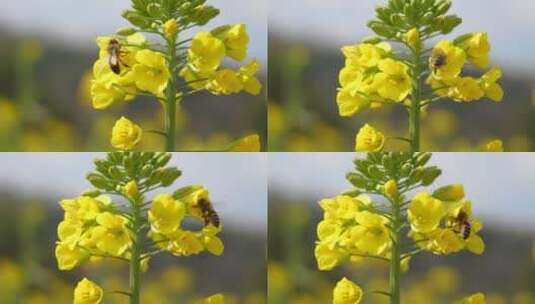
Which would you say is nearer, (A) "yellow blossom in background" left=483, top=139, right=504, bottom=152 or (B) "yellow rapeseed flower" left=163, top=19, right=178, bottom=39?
(B) "yellow rapeseed flower" left=163, top=19, right=178, bottom=39

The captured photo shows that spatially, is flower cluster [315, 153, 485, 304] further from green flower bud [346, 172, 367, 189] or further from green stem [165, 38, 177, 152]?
green stem [165, 38, 177, 152]

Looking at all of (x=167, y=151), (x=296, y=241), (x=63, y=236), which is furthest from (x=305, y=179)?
(x=63, y=236)

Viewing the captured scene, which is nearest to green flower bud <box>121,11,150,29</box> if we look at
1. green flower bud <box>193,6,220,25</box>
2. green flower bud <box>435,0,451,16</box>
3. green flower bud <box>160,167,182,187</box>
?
green flower bud <box>193,6,220,25</box>

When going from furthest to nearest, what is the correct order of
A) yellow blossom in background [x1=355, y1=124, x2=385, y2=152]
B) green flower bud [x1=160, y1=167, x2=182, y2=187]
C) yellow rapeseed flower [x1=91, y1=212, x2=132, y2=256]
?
yellow blossom in background [x1=355, y1=124, x2=385, y2=152]
green flower bud [x1=160, y1=167, x2=182, y2=187]
yellow rapeseed flower [x1=91, y1=212, x2=132, y2=256]

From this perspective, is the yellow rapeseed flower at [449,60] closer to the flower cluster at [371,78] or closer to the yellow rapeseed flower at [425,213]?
the flower cluster at [371,78]

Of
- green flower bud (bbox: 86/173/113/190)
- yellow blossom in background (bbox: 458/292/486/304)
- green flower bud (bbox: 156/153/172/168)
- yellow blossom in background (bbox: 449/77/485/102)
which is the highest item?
yellow blossom in background (bbox: 449/77/485/102)

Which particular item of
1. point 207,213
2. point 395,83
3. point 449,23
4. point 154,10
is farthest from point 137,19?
point 449,23

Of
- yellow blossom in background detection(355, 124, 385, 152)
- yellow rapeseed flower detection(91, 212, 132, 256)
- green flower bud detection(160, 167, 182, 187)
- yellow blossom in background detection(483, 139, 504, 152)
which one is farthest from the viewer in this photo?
yellow blossom in background detection(483, 139, 504, 152)
